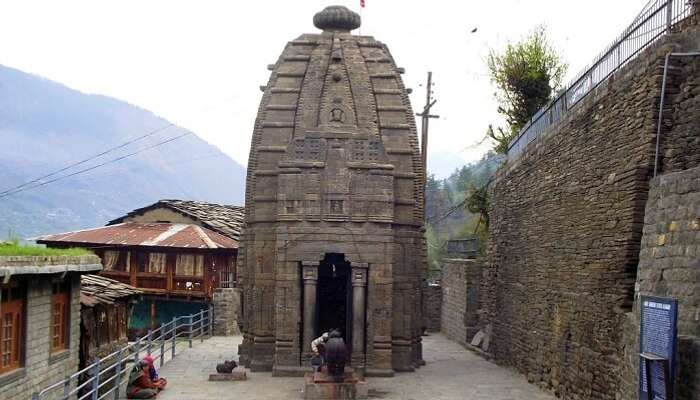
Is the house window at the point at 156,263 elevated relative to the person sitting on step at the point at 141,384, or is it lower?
elevated

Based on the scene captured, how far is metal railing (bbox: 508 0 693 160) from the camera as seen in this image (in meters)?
12.5

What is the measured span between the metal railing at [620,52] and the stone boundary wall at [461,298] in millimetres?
8664

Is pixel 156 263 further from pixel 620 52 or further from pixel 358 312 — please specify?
pixel 620 52

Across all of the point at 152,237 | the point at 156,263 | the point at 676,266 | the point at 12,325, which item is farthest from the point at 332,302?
the point at 676,266

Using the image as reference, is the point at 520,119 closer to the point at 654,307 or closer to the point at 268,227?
the point at 268,227

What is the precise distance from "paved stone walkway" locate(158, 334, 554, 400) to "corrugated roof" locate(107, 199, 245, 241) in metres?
11.9

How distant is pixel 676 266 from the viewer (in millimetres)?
10164

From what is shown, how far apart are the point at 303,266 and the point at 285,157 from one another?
2779mm

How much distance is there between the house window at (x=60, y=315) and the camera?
15913mm

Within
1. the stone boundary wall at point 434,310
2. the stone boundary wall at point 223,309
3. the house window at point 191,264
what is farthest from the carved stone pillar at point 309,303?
A: the stone boundary wall at point 434,310

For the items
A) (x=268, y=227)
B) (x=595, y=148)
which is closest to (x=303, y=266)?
(x=268, y=227)

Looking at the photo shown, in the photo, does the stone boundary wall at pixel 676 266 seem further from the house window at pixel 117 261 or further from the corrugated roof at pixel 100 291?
the house window at pixel 117 261

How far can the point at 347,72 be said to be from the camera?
22.0m

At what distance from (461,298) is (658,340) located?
59.5ft
